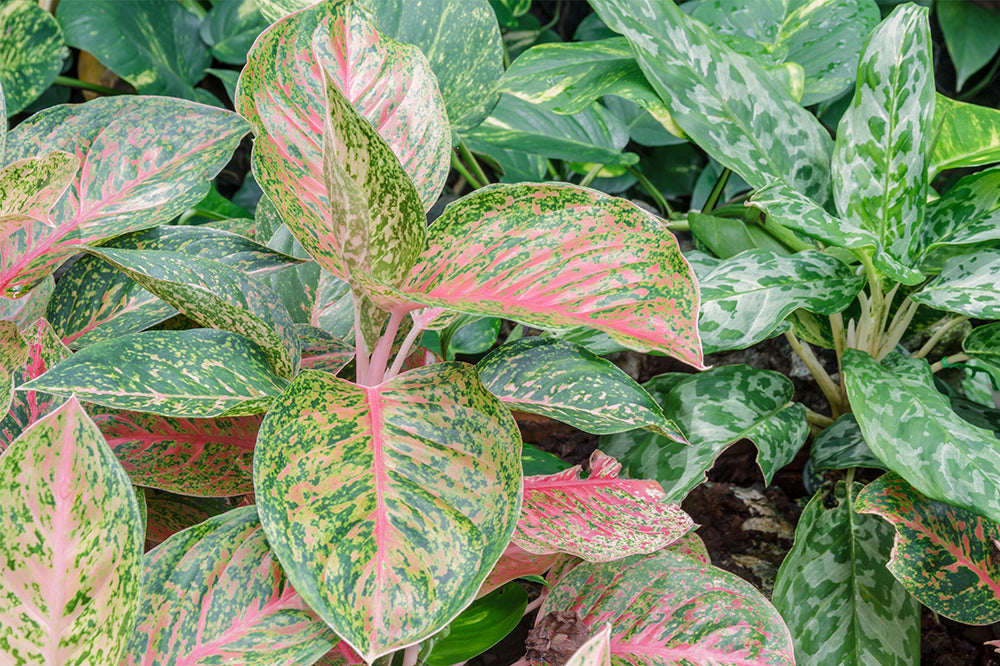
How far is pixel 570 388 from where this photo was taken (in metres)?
0.55

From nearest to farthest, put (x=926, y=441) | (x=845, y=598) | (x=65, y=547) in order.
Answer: (x=65, y=547), (x=926, y=441), (x=845, y=598)

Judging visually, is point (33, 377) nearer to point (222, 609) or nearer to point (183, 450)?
point (183, 450)

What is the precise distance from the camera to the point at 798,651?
2.32 ft

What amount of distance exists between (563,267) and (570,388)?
0.13 meters

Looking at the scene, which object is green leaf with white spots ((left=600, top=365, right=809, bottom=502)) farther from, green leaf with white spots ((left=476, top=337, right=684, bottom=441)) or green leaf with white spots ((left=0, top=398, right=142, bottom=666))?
green leaf with white spots ((left=0, top=398, right=142, bottom=666))

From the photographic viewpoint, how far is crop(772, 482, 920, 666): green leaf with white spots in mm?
706

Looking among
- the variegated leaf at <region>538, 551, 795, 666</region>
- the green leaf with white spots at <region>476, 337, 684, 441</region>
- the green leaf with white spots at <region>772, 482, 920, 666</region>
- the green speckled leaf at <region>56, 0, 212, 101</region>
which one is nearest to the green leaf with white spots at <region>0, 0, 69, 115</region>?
the green speckled leaf at <region>56, 0, 212, 101</region>

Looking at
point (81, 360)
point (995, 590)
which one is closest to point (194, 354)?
point (81, 360)

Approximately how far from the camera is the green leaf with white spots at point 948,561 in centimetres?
67

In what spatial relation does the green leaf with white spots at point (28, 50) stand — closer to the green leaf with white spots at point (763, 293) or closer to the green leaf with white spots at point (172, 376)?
the green leaf with white spots at point (172, 376)

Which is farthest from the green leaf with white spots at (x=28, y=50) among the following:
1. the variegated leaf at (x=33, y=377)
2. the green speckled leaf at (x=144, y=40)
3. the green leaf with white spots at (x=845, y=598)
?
the green leaf with white spots at (x=845, y=598)

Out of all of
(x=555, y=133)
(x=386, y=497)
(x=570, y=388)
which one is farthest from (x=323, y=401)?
(x=555, y=133)

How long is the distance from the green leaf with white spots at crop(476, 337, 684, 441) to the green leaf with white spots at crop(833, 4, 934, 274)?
0.37 meters

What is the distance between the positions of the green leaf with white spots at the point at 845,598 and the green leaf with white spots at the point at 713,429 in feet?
0.32
